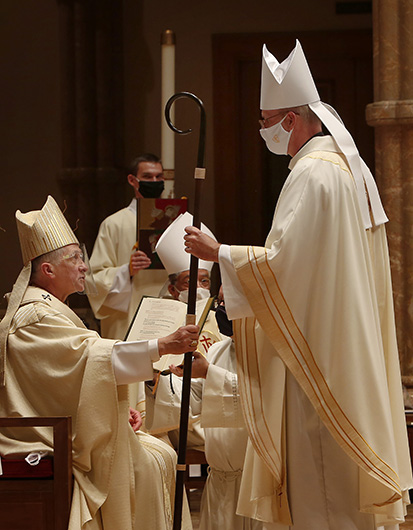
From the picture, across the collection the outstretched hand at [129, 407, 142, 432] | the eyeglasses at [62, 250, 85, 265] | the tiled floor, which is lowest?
the tiled floor

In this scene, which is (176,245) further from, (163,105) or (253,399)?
(253,399)

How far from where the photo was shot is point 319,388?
323 cm

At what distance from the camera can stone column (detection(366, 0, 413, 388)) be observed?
5246 millimetres

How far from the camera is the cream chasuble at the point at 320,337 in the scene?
3191 mm

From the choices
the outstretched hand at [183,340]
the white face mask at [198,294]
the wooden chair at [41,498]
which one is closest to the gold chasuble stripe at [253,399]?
→ the outstretched hand at [183,340]

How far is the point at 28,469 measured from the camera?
329cm

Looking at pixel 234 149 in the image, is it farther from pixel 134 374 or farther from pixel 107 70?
pixel 134 374

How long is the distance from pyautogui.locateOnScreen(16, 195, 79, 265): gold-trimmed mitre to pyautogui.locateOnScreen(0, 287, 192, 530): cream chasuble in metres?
0.22

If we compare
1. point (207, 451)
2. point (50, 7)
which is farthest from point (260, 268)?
point (50, 7)

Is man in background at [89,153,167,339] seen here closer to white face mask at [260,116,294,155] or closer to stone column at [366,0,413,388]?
stone column at [366,0,413,388]

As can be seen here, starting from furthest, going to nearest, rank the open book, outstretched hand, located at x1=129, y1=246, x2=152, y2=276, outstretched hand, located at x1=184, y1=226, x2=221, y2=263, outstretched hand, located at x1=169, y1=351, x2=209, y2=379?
outstretched hand, located at x1=129, y1=246, x2=152, y2=276 < the open book < outstretched hand, located at x1=169, y1=351, x2=209, y2=379 < outstretched hand, located at x1=184, y1=226, x2=221, y2=263

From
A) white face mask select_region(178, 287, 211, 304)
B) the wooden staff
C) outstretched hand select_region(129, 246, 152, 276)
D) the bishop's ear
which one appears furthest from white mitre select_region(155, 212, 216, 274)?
the wooden staff

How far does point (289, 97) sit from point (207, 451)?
5.02 feet

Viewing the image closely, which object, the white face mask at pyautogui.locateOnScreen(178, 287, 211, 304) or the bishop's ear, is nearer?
the bishop's ear
